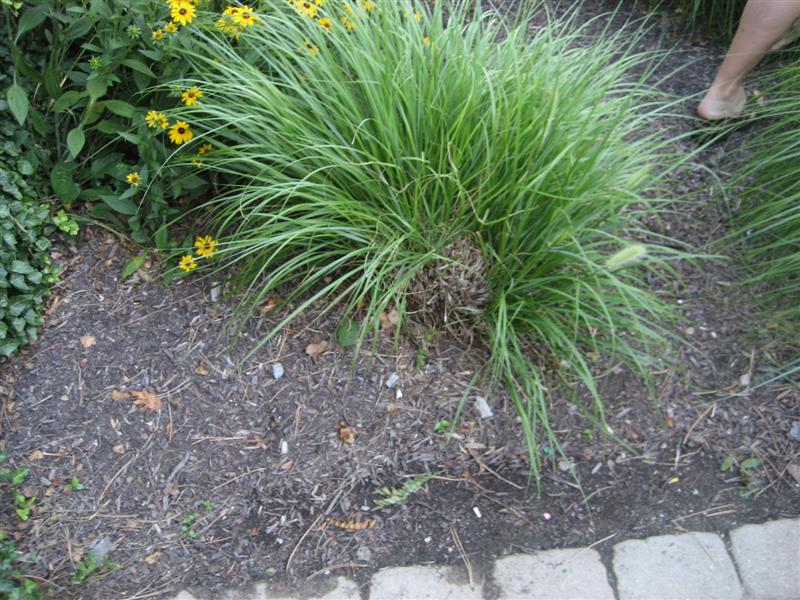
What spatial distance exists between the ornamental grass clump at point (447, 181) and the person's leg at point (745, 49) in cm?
65

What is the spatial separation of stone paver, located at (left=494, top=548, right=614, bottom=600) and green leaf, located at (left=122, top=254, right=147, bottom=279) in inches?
60.5

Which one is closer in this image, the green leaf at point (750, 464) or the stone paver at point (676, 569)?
the stone paver at point (676, 569)

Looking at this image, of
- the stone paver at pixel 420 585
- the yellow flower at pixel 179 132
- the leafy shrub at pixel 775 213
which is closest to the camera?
the stone paver at pixel 420 585

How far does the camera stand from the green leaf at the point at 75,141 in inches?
86.3

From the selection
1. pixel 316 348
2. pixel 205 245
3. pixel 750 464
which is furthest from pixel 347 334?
pixel 750 464

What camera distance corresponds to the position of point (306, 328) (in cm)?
231

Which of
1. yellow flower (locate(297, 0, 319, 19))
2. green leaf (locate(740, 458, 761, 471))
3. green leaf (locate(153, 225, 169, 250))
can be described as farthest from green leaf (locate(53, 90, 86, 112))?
green leaf (locate(740, 458, 761, 471))

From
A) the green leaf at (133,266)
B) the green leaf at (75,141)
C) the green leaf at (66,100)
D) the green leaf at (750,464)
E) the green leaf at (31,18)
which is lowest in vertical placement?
the green leaf at (750,464)

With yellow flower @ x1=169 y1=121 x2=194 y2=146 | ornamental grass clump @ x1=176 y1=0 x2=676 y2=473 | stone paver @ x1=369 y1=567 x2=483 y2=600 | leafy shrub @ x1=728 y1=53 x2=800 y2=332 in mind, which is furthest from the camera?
leafy shrub @ x1=728 y1=53 x2=800 y2=332

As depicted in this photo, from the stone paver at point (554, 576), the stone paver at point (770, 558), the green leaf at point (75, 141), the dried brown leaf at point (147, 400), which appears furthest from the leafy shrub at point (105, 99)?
the stone paver at point (770, 558)

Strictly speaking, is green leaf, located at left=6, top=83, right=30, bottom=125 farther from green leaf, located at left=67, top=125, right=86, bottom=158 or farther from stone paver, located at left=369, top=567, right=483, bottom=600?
stone paver, located at left=369, top=567, right=483, bottom=600

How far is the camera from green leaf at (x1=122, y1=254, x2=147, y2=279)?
2.38 meters

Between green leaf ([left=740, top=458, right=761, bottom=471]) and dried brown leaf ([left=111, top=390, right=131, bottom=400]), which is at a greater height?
dried brown leaf ([left=111, top=390, right=131, bottom=400])

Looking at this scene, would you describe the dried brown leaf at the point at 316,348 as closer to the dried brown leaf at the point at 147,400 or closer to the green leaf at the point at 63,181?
the dried brown leaf at the point at 147,400
